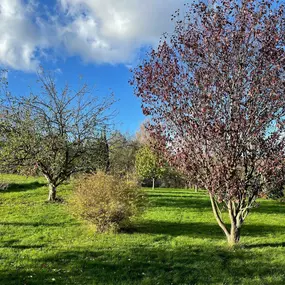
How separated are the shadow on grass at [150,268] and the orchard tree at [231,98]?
Answer: 1.50m

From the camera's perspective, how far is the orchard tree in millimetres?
7246

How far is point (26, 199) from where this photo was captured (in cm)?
1823

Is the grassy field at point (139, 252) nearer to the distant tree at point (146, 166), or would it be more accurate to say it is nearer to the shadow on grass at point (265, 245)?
the shadow on grass at point (265, 245)

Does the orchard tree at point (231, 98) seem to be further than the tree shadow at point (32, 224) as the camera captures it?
No

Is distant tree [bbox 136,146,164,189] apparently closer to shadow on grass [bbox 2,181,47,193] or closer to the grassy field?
shadow on grass [bbox 2,181,47,193]

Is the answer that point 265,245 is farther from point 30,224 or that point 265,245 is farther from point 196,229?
point 30,224

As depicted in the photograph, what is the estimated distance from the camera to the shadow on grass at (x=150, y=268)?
585 centimetres

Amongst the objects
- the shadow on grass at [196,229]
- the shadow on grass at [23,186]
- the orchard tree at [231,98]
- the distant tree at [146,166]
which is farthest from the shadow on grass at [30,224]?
the distant tree at [146,166]

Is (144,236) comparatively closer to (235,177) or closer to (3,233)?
(235,177)

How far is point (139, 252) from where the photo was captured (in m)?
7.77

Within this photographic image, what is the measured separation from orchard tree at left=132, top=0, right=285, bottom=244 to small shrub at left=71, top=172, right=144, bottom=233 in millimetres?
3699

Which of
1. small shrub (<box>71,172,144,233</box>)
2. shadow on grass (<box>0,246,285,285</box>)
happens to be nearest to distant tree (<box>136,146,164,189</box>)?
small shrub (<box>71,172,144,233</box>)

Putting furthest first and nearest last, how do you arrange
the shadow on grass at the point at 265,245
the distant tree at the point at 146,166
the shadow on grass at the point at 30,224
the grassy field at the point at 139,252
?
the distant tree at the point at 146,166
the shadow on grass at the point at 30,224
the shadow on grass at the point at 265,245
the grassy field at the point at 139,252

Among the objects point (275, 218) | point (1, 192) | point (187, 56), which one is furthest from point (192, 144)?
point (1, 192)
